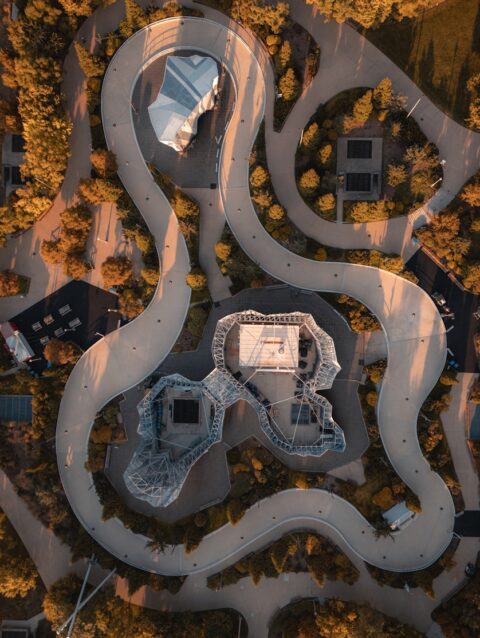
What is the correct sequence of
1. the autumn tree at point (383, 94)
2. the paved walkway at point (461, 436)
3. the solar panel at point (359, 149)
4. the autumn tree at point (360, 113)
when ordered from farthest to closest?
the solar panel at point (359, 149) → the paved walkway at point (461, 436) → the autumn tree at point (383, 94) → the autumn tree at point (360, 113)

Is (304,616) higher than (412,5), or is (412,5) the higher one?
(412,5)

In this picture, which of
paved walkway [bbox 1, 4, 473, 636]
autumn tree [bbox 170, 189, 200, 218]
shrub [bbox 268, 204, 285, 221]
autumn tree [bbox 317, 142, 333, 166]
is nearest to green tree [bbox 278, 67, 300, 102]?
paved walkway [bbox 1, 4, 473, 636]

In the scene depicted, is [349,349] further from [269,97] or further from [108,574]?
[108,574]

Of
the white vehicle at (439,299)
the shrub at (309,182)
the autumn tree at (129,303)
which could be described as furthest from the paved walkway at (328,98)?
the autumn tree at (129,303)

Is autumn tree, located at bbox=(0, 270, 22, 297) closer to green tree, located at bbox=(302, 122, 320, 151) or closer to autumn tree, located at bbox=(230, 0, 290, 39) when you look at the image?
green tree, located at bbox=(302, 122, 320, 151)

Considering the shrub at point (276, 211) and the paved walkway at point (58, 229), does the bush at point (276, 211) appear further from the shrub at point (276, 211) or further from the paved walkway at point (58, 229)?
the paved walkway at point (58, 229)

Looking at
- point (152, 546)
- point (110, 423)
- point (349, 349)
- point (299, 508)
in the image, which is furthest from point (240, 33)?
point (152, 546)
